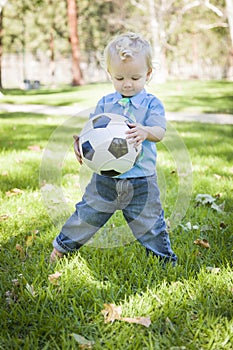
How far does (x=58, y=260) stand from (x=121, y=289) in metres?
0.45

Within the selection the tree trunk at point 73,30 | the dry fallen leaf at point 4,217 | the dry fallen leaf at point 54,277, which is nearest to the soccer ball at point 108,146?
the dry fallen leaf at point 54,277

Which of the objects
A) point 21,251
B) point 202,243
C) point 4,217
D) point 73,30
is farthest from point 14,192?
point 73,30

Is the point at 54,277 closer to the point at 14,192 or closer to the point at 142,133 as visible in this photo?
the point at 142,133

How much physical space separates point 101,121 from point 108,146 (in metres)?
0.13

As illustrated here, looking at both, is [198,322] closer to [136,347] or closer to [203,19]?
[136,347]

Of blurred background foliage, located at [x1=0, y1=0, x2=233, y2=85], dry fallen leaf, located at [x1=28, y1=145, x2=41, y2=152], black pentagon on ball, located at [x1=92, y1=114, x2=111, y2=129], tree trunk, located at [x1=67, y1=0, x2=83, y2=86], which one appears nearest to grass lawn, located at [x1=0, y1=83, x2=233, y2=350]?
black pentagon on ball, located at [x1=92, y1=114, x2=111, y2=129]

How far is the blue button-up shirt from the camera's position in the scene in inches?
90.4

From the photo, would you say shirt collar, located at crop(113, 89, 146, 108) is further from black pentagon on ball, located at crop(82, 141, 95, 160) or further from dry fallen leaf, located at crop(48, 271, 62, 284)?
dry fallen leaf, located at crop(48, 271, 62, 284)

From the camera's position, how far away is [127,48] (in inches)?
87.0

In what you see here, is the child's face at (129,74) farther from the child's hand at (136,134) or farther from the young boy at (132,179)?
the child's hand at (136,134)

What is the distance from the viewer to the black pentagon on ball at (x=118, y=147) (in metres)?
2.13

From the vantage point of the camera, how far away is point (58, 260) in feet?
8.07

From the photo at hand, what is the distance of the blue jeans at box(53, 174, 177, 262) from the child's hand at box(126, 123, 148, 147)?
0.84ft

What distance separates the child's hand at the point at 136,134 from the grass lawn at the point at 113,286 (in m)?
0.40
